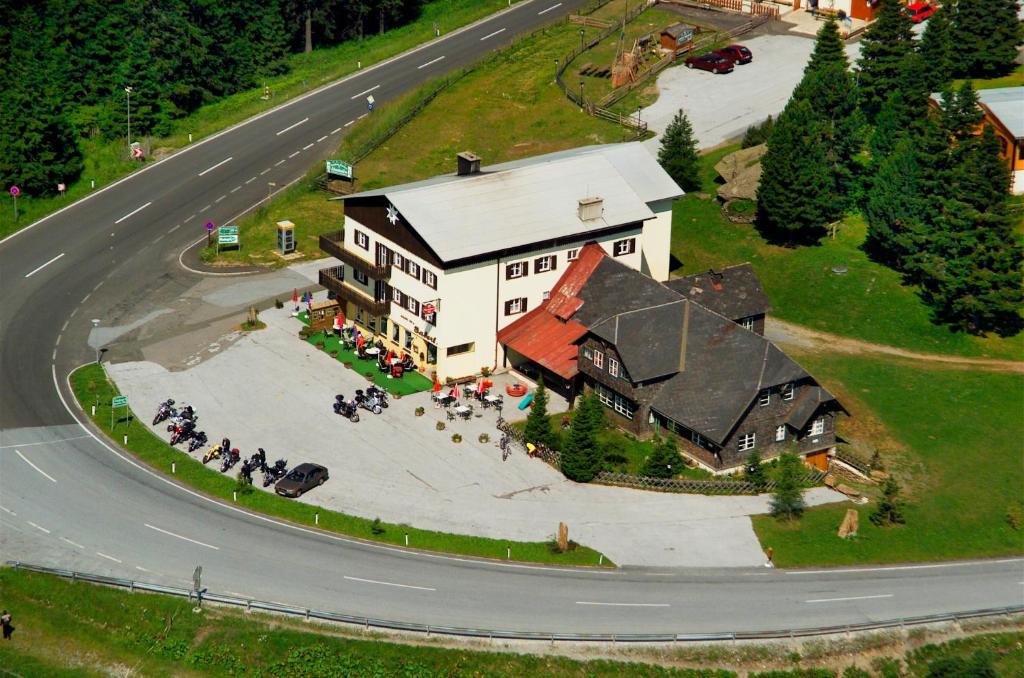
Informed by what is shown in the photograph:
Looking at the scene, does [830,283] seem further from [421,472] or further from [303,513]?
[303,513]

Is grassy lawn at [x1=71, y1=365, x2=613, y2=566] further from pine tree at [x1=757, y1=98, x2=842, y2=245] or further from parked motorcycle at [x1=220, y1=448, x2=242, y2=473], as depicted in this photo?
pine tree at [x1=757, y1=98, x2=842, y2=245]

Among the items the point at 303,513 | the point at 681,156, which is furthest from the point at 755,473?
the point at 681,156

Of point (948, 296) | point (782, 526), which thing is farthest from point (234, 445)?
point (948, 296)

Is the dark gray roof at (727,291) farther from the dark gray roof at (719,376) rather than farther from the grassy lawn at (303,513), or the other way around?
the grassy lawn at (303,513)

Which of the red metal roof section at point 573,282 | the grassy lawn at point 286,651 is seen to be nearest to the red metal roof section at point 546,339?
the red metal roof section at point 573,282

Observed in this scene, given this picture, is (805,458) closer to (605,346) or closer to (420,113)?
(605,346)

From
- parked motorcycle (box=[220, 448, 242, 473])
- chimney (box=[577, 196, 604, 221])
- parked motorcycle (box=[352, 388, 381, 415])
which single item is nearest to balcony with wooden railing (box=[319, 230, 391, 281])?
parked motorcycle (box=[352, 388, 381, 415])
